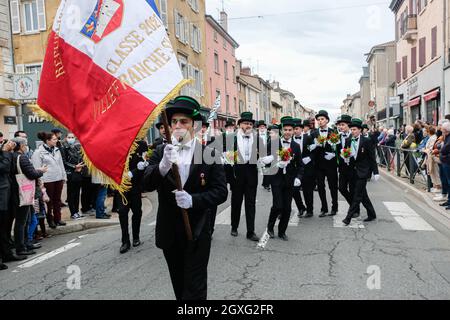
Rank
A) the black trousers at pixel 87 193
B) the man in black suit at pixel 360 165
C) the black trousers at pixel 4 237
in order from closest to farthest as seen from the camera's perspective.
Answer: the black trousers at pixel 4 237, the man in black suit at pixel 360 165, the black trousers at pixel 87 193

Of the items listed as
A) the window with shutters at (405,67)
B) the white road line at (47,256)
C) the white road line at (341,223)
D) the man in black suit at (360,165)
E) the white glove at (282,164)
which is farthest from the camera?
the window with shutters at (405,67)

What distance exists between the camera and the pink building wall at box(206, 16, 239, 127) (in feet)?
109

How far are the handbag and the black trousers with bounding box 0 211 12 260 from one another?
0.98ft

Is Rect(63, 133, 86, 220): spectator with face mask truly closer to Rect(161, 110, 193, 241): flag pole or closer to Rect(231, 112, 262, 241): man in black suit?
Rect(231, 112, 262, 241): man in black suit

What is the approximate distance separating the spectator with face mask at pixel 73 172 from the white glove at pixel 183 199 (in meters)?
6.29

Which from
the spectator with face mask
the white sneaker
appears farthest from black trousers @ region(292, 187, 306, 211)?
the spectator with face mask

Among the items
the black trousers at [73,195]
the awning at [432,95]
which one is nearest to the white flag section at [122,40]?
the black trousers at [73,195]

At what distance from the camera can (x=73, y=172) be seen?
8844 millimetres

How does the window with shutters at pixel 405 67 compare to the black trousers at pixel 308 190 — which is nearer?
the black trousers at pixel 308 190

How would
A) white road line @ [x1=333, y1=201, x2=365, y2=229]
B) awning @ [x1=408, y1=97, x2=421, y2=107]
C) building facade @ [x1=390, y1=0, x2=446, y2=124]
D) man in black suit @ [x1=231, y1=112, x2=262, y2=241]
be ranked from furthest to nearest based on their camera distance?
1. awning @ [x1=408, y1=97, x2=421, y2=107]
2. building facade @ [x1=390, y1=0, x2=446, y2=124]
3. white road line @ [x1=333, y1=201, x2=365, y2=229]
4. man in black suit @ [x1=231, y1=112, x2=262, y2=241]

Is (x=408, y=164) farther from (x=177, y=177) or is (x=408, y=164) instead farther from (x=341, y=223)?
(x=177, y=177)

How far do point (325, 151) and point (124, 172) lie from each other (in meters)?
6.27

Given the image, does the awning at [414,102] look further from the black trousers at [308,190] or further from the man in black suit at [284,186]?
the man in black suit at [284,186]

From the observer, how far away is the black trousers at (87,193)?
9203 mm
